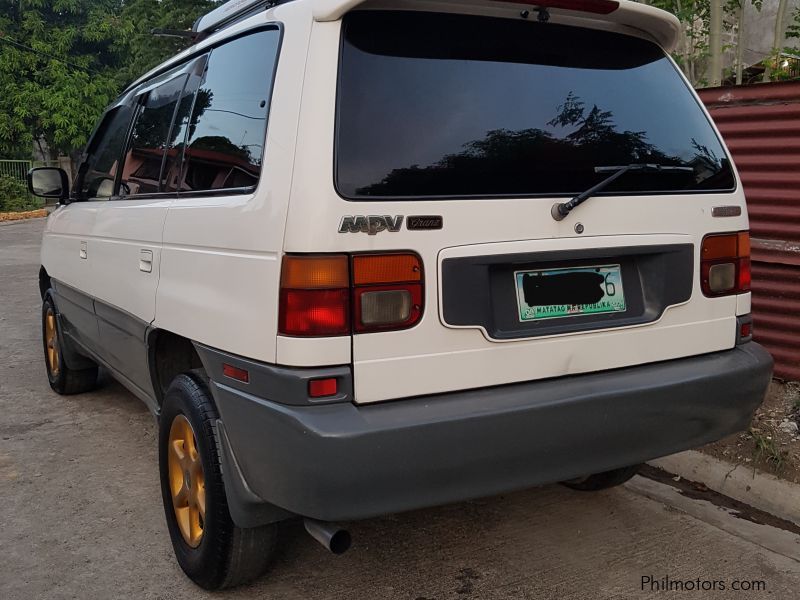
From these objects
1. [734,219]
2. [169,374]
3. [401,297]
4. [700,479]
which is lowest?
[700,479]

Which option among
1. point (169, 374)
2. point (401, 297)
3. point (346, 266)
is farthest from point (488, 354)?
point (169, 374)

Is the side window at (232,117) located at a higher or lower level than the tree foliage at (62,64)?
lower

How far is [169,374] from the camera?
3.18 metres

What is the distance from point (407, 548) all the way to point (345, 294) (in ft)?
4.64

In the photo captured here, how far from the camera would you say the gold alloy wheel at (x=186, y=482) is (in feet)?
9.14

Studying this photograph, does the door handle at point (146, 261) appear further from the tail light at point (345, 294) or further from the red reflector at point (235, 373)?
the tail light at point (345, 294)

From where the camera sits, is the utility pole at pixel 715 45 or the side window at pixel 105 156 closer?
the side window at pixel 105 156

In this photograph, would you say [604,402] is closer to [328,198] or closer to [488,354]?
[488,354]

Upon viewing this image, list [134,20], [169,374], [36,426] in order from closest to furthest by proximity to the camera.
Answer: [169,374], [36,426], [134,20]

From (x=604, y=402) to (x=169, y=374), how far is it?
179 cm

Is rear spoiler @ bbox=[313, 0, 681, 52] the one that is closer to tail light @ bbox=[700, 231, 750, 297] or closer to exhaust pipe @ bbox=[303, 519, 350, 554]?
tail light @ bbox=[700, 231, 750, 297]

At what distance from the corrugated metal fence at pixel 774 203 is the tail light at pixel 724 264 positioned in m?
1.73

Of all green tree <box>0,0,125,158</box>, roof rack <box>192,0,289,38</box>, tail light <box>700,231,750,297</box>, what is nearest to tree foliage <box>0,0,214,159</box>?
Result: green tree <box>0,0,125,158</box>

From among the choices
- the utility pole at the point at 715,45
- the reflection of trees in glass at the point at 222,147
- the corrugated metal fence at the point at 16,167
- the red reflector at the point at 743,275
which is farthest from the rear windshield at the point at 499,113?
the corrugated metal fence at the point at 16,167
